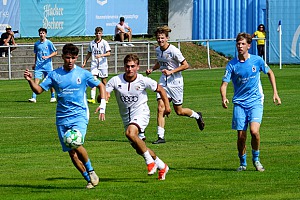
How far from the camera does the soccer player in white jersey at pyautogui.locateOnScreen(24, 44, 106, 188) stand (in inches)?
488

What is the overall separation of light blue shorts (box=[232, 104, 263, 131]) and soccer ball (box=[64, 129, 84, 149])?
108 inches

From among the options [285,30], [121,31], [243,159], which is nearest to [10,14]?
[121,31]

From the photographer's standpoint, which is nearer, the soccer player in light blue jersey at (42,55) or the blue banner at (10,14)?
the soccer player in light blue jersey at (42,55)

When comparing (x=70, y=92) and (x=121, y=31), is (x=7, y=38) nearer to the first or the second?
(x=121, y=31)

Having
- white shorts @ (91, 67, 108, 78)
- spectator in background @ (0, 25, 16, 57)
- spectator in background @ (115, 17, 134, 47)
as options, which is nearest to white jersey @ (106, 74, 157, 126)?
white shorts @ (91, 67, 108, 78)

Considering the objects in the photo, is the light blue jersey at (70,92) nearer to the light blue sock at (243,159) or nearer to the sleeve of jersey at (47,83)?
the sleeve of jersey at (47,83)

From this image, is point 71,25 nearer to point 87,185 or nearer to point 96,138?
point 96,138

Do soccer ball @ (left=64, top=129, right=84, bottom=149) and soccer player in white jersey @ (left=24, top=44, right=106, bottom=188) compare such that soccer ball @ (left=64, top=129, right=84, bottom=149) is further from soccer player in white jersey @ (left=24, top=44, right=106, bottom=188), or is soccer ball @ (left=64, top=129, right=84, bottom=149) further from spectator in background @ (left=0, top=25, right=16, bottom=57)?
spectator in background @ (left=0, top=25, right=16, bottom=57)

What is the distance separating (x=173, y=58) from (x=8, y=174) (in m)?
5.48

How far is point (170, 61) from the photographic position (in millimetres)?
18500

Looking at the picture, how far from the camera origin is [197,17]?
51.9 meters

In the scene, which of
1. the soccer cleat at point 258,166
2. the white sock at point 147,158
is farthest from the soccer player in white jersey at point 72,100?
the soccer cleat at point 258,166

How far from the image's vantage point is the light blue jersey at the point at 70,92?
12.5 metres

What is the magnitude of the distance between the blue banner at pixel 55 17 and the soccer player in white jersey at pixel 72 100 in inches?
1334
